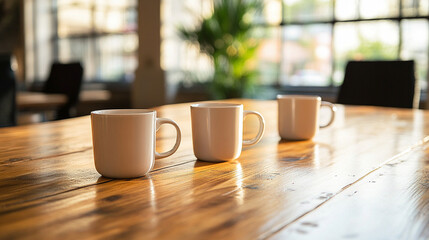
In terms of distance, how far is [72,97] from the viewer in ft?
11.0

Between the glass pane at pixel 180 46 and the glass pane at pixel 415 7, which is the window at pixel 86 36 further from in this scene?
the glass pane at pixel 415 7

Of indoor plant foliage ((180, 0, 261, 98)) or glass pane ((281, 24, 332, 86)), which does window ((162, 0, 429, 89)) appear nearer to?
glass pane ((281, 24, 332, 86))

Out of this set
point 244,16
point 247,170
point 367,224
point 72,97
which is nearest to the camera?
point 367,224

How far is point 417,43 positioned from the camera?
14.1ft

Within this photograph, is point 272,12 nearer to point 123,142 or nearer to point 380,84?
point 380,84

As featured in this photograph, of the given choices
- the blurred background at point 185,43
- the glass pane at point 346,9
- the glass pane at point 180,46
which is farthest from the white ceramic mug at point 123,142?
the glass pane at point 180,46

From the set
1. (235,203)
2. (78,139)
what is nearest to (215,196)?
(235,203)

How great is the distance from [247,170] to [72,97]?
2.86 m

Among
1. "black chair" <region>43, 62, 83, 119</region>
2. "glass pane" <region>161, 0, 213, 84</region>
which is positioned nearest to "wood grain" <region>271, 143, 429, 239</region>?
"black chair" <region>43, 62, 83, 119</region>

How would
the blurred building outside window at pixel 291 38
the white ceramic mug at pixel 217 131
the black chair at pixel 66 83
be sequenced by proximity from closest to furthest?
the white ceramic mug at pixel 217 131 → the black chair at pixel 66 83 → the blurred building outside window at pixel 291 38

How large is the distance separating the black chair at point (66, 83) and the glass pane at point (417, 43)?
116 inches

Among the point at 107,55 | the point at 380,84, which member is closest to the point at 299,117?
the point at 380,84

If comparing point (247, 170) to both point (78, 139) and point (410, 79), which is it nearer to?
point (78, 139)

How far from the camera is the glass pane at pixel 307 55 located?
4.79m
